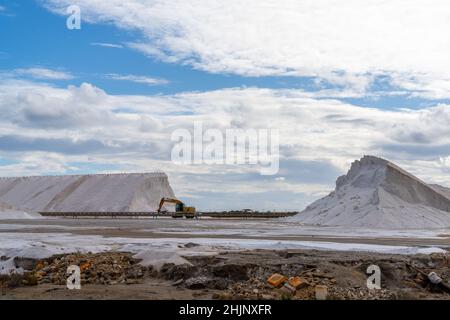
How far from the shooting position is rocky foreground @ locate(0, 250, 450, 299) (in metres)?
10.1

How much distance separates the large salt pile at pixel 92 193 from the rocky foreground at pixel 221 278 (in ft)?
200

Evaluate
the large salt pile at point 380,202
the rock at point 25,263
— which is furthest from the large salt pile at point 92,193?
the rock at point 25,263

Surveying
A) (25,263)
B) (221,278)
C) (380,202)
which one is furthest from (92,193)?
(221,278)

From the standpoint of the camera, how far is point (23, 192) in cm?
8850

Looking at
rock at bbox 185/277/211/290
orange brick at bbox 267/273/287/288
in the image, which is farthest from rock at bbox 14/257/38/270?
orange brick at bbox 267/273/287/288

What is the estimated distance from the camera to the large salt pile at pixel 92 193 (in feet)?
251

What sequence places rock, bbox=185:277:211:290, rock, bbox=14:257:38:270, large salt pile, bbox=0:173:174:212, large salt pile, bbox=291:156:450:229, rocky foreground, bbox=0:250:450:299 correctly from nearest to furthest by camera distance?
1. rocky foreground, bbox=0:250:450:299
2. rock, bbox=185:277:211:290
3. rock, bbox=14:257:38:270
4. large salt pile, bbox=291:156:450:229
5. large salt pile, bbox=0:173:174:212

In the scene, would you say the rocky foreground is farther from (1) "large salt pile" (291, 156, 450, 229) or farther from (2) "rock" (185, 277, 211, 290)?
(1) "large salt pile" (291, 156, 450, 229)

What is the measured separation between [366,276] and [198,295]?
3.76 meters

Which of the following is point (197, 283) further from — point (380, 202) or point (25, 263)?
point (380, 202)

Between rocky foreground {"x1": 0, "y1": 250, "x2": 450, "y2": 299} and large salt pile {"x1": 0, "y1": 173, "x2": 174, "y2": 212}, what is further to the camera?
large salt pile {"x1": 0, "y1": 173, "x2": 174, "y2": 212}

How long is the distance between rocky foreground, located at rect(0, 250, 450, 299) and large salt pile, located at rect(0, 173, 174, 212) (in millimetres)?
61112
